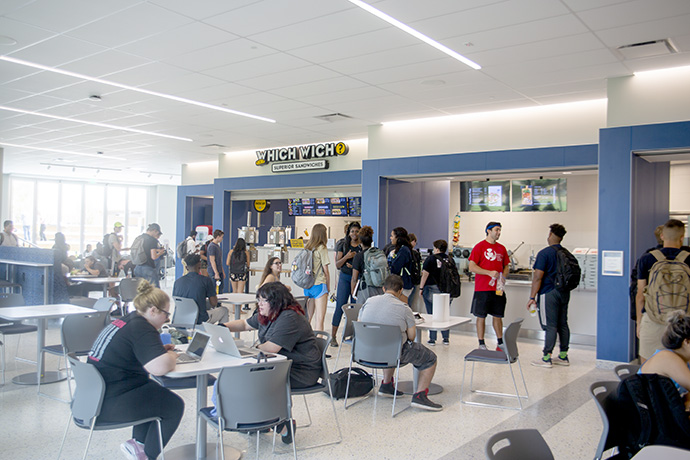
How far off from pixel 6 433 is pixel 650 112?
6.86m

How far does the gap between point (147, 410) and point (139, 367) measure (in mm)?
251

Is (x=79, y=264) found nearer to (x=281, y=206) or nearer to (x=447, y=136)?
(x=281, y=206)

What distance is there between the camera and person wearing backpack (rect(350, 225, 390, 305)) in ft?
21.5

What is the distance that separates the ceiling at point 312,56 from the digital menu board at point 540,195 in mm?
2369

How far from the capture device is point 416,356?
15.5 feet

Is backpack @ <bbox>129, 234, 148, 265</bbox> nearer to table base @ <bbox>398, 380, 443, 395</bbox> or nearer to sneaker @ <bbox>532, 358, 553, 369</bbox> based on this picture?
table base @ <bbox>398, 380, 443, 395</bbox>

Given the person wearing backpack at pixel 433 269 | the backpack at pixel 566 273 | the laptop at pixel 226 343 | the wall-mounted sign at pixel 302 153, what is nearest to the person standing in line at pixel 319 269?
the person wearing backpack at pixel 433 269

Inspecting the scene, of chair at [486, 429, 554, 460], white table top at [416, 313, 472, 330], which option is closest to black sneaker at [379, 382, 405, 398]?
white table top at [416, 313, 472, 330]

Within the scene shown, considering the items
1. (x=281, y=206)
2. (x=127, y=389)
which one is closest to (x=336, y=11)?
(x=127, y=389)

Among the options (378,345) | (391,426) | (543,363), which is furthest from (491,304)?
(391,426)

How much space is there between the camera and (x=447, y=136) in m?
8.45

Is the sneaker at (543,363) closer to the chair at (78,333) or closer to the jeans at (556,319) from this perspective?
the jeans at (556,319)

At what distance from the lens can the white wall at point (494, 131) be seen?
290 inches

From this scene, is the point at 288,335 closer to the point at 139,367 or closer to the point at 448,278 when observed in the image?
the point at 139,367
